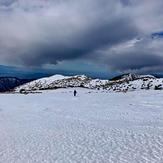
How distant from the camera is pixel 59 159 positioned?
59.4ft

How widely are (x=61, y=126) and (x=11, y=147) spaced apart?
9.83 metres

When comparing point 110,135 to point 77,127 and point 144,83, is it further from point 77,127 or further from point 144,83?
point 144,83

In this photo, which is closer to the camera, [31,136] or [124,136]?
[124,136]

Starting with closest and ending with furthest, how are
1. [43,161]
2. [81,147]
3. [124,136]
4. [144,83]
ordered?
[43,161] < [81,147] < [124,136] < [144,83]

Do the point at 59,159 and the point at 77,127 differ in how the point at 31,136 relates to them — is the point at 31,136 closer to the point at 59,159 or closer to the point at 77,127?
the point at 77,127

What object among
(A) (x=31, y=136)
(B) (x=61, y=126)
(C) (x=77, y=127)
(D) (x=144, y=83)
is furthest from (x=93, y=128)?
(D) (x=144, y=83)

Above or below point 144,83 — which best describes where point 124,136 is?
below

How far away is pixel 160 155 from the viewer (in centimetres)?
1777

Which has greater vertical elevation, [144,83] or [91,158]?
[144,83]

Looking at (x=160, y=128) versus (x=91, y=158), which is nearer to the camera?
(x=91, y=158)

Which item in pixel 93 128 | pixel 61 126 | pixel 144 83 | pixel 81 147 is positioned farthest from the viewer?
pixel 144 83

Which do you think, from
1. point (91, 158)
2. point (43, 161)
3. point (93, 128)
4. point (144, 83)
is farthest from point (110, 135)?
point (144, 83)

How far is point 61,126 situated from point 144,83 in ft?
411

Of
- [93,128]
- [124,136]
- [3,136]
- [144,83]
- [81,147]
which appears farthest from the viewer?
[144,83]
